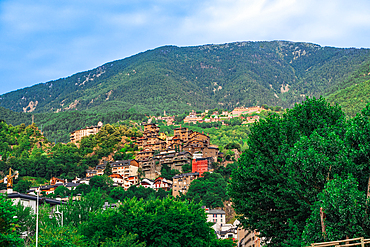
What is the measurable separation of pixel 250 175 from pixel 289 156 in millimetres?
3509

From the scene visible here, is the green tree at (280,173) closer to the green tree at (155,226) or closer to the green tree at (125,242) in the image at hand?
the green tree at (155,226)

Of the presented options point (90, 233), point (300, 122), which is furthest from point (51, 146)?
point (300, 122)

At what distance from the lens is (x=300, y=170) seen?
21.5 meters

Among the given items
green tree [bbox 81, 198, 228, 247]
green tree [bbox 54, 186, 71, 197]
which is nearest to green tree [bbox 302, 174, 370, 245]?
green tree [bbox 81, 198, 228, 247]

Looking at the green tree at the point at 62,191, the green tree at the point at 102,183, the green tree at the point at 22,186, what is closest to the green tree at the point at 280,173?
the green tree at the point at 62,191

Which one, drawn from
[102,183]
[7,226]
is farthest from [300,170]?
[102,183]

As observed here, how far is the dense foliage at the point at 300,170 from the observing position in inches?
763

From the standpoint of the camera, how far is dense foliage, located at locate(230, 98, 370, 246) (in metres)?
19.4

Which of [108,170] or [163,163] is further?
[163,163]

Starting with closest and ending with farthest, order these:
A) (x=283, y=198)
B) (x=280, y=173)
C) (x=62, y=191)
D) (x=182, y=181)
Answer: (x=280, y=173) → (x=283, y=198) → (x=62, y=191) → (x=182, y=181)

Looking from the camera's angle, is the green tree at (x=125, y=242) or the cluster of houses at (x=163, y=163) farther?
the cluster of houses at (x=163, y=163)

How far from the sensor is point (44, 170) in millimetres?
111812

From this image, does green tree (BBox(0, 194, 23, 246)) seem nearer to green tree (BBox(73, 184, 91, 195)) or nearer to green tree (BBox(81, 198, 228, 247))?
green tree (BBox(81, 198, 228, 247))

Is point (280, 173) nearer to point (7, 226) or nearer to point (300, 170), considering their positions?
point (300, 170)
